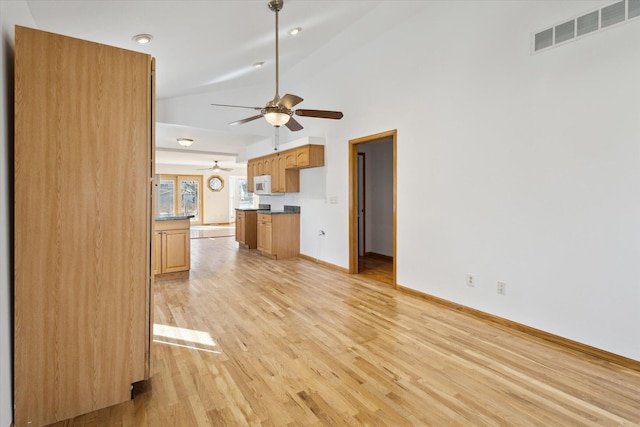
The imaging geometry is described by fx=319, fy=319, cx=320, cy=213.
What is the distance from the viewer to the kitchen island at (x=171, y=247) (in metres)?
4.65

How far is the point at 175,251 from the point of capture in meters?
4.79

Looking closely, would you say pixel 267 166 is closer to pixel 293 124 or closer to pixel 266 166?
pixel 266 166

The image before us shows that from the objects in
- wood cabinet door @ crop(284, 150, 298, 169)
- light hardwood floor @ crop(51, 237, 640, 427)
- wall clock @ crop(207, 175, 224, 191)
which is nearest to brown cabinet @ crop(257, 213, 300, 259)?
wood cabinet door @ crop(284, 150, 298, 169)

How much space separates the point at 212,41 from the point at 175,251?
2.94 metres

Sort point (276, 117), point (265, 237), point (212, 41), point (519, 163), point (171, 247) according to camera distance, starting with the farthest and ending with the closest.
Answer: point (265, 237)
point (171, 247)
point (212, 41)
point (276, 117)
point (519, 163)

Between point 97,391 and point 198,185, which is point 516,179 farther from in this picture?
point 198,185

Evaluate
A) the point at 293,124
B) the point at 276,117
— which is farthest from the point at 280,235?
the point at 276,117

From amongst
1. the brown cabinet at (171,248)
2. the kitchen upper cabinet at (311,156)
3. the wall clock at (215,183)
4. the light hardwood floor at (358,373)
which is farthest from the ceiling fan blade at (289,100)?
the wall clock at (215,183)

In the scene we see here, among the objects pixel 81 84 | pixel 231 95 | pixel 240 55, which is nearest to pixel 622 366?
pixel 81 84

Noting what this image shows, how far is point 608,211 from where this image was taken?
248 centimetres

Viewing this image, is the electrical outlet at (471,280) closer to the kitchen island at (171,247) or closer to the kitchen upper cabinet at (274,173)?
the kitchen island at (171,247)

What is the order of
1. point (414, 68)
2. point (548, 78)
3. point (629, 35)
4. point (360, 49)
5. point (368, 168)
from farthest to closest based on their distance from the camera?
point (368, 168)
point (360, 49)
point (414, 68)
point (548, 78)
point (629, 35)

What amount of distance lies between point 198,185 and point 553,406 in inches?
544

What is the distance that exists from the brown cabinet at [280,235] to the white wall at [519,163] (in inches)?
109
